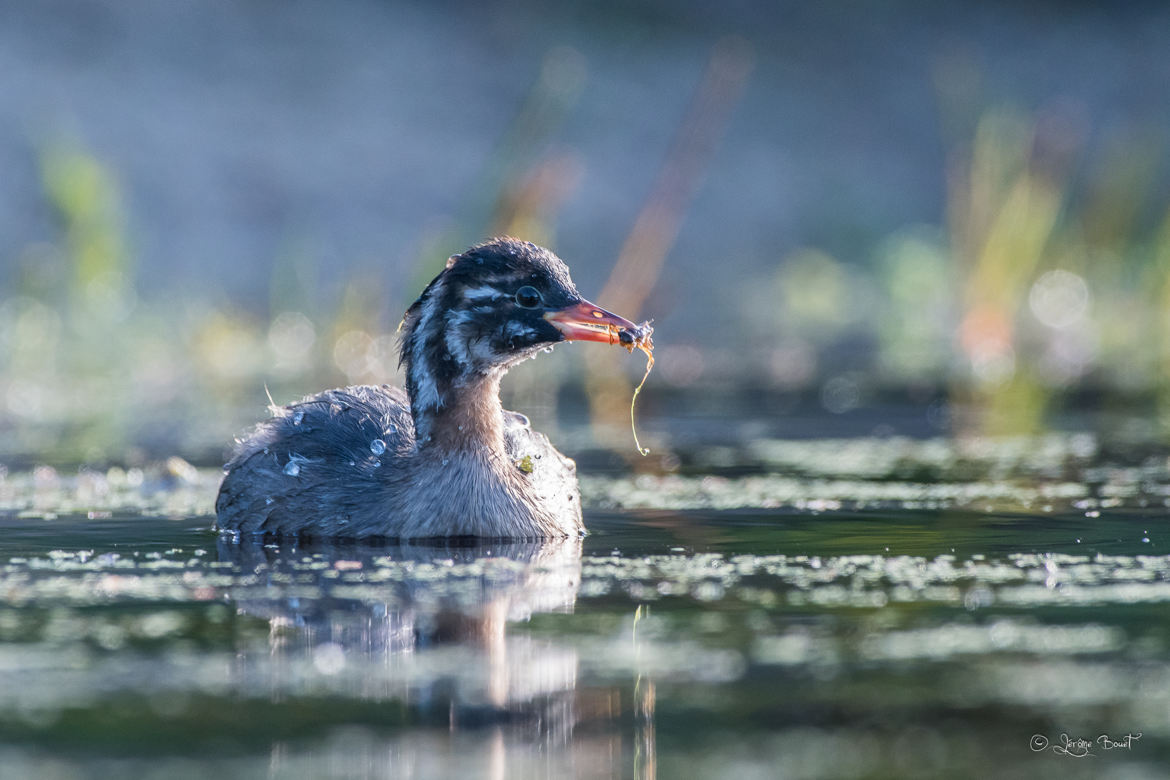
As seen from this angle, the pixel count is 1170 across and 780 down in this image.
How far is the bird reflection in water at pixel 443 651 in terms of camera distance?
541 cm

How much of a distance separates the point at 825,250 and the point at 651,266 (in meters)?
11.6

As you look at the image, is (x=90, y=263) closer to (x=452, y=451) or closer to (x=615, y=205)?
(x=452, y=451)

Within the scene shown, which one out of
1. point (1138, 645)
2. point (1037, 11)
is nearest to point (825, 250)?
point (1037, 11)

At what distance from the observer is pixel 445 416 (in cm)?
955

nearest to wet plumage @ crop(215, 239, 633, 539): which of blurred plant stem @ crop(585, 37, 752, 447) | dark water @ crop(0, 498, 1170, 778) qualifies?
dark water @ crop(0, 498, 1170, 778)

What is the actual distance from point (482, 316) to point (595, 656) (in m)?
3.35

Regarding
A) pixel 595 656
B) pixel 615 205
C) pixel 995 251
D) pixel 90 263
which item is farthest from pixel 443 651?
pixel 615 205

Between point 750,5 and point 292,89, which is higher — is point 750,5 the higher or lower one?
the higher one

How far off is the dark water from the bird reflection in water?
0.6 inches

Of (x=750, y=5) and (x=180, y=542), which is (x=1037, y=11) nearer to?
(x=750, y=5)

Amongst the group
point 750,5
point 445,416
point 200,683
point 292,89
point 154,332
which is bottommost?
point 200,683

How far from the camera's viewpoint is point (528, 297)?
9.36 metres

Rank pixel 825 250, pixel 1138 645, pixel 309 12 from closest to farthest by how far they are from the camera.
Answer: pixel 1138 645 < pixel 825 250 < pixel 309 12

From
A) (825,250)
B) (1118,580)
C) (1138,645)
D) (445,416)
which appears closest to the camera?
(1138,645)
